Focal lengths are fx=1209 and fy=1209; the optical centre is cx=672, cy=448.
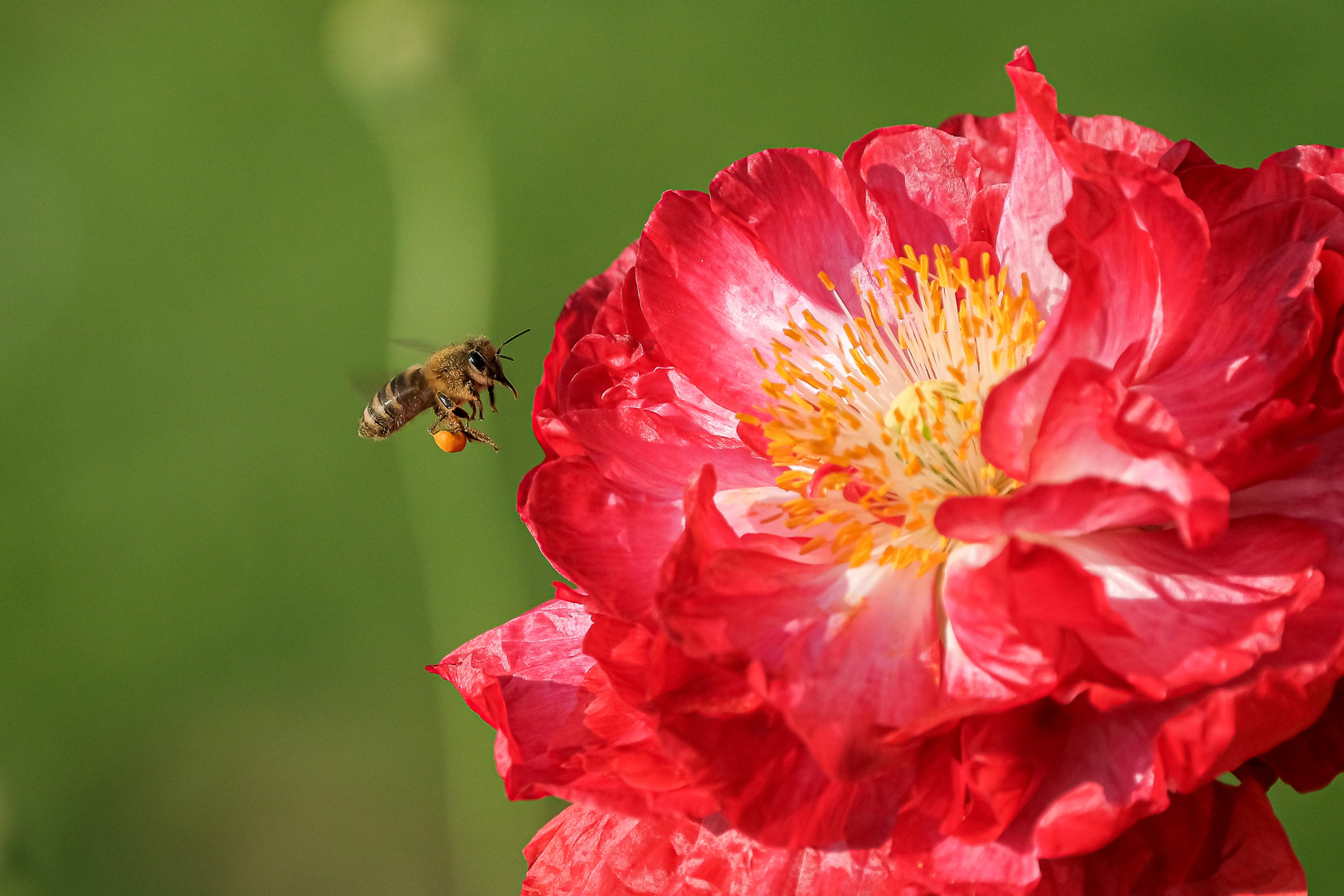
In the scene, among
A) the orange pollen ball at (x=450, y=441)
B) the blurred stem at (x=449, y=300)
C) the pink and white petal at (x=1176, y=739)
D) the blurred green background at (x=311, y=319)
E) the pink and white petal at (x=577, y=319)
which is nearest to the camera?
the pink and white petal at (x=1176, y=739)

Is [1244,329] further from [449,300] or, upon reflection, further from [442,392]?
[449,300]

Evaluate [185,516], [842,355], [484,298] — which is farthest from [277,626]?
[842,355]

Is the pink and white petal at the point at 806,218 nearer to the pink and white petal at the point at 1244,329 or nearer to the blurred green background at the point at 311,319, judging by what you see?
the pink and white petal at the point at 1244,329

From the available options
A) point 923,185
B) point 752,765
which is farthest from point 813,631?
point 923,185

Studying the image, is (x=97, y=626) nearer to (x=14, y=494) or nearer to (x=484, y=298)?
(x=14, y=494)

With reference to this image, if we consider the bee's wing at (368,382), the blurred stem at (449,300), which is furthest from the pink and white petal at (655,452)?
the blurred stem at (449,300)
